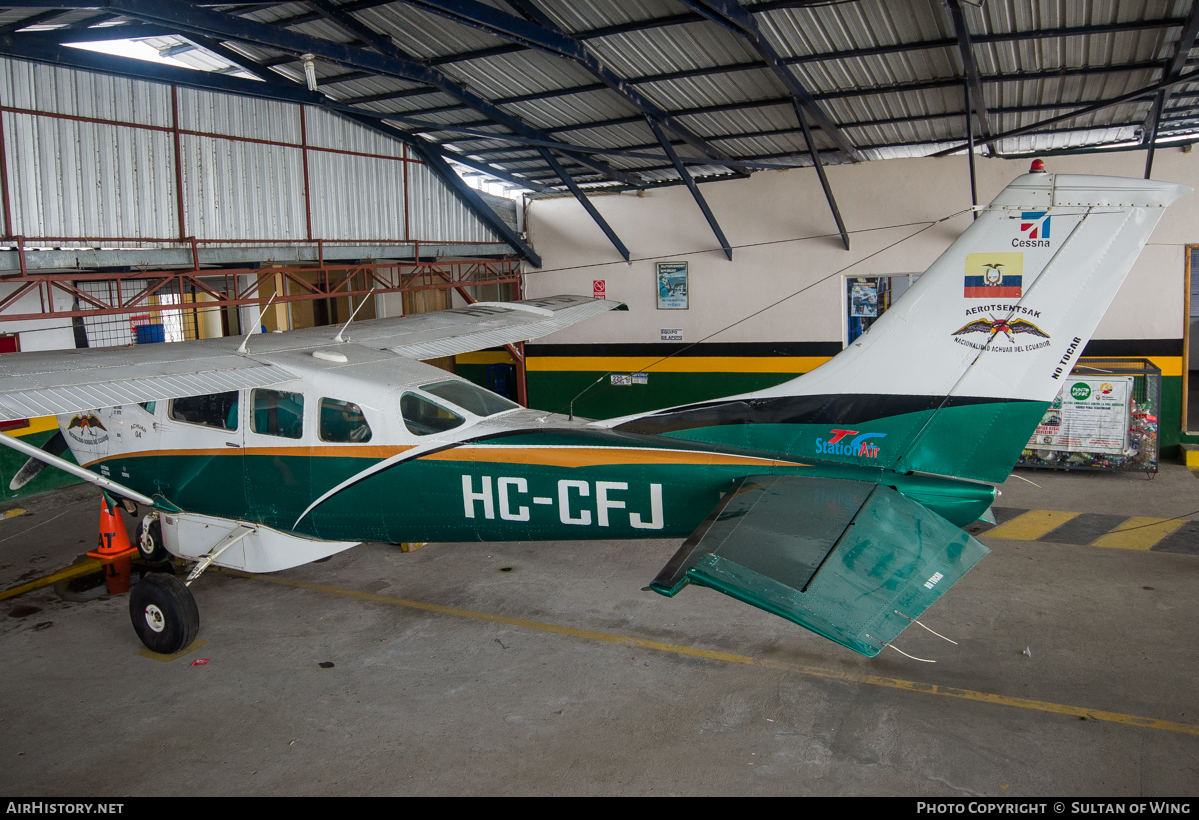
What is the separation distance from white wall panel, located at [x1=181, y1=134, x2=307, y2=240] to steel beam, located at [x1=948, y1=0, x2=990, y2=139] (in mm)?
10071

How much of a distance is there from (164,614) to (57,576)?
10.5ft

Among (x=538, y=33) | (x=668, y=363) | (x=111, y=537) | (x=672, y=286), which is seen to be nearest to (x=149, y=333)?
(x=111, y=537)

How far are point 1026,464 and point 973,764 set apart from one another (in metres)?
9.33

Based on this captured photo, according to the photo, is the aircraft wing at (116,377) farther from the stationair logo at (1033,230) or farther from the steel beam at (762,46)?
the stationair logo at (1033,230)

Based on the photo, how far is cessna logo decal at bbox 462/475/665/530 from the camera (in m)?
7.11

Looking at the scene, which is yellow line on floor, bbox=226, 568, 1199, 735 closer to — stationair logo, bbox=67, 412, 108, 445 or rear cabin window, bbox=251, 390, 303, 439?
rear cabin window, bbox=251, 390, 303, 439

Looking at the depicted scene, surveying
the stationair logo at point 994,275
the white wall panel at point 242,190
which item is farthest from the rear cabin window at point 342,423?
the white wall panel at point 242,190

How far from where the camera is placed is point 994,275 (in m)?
6.41

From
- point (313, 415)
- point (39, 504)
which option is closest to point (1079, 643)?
point (313, 415)

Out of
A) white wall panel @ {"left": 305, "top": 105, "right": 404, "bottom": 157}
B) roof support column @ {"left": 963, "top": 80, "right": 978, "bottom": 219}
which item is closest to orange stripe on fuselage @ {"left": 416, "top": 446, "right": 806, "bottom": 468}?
roof support column @ {"left": 963, "top": 80, "right": 978, "bottom": 219}

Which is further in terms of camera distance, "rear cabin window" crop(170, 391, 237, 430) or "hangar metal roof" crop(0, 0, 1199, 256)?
"hangar metal roof" crop(0, 0, 1199, 256)

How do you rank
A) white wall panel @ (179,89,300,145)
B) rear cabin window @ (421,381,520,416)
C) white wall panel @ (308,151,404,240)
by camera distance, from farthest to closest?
white wall panel @ (308,151,404,240) → white wall panel @ (179,89,300,145) → rear cabin window @ (421,381,520,416)

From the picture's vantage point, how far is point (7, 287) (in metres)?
12.7

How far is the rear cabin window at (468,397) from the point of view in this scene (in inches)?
317
